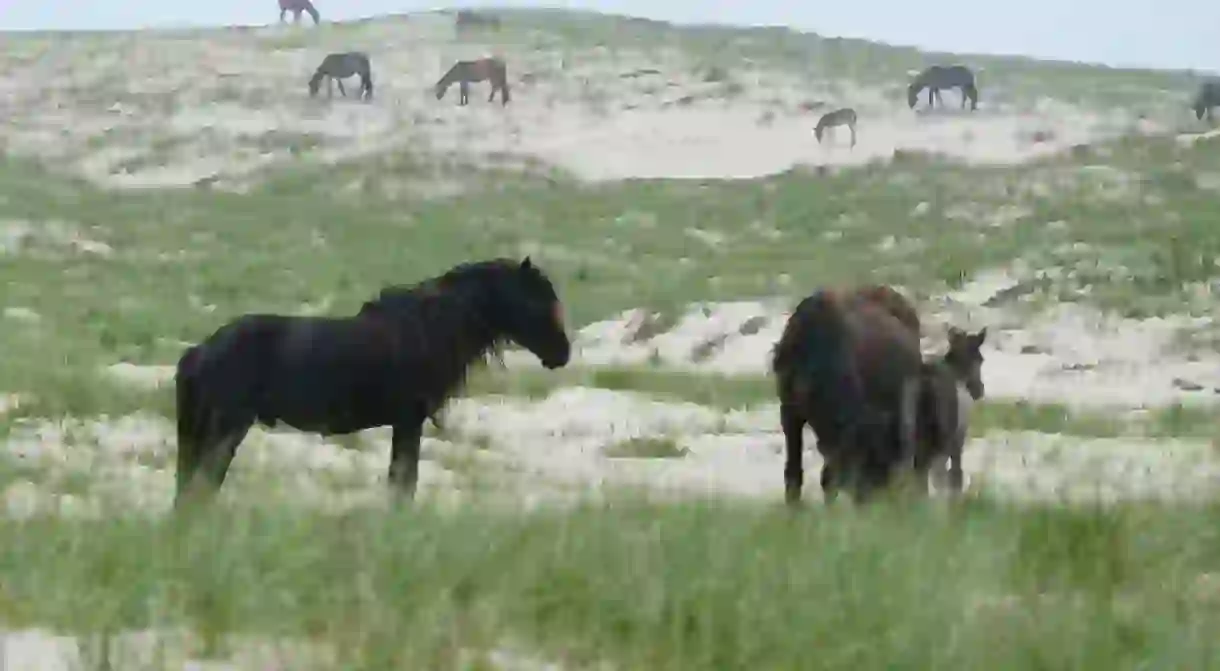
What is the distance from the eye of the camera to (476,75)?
43.1 m

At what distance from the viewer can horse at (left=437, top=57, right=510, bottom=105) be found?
42938mm

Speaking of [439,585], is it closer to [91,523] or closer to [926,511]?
[91,523]

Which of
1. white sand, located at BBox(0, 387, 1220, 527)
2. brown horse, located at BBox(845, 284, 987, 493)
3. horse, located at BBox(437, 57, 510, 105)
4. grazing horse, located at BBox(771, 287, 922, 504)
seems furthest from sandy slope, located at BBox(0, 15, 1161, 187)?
grazing horse, located at BBox(771, 287, 922, 504)

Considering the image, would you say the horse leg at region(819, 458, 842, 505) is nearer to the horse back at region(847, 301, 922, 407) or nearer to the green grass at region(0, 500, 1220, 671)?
the horse back at region(847, 301, 922, 407)

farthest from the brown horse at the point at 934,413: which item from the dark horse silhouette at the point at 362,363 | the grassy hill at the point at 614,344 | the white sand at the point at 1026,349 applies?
the white sand at the point at 1026,349

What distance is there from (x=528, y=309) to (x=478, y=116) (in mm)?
34359

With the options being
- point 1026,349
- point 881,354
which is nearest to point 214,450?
point 881,354

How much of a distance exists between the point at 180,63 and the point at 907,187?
28.2 meters

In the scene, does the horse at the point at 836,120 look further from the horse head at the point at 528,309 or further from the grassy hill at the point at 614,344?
the horse head at the point at 528,309

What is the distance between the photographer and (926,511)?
19.5 feet

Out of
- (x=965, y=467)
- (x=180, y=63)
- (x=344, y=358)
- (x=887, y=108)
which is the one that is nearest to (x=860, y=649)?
(x=344, y=358)

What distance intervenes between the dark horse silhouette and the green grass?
2457 mm

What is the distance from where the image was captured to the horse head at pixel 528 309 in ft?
27.3

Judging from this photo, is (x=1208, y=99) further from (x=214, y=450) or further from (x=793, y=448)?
(x=214, y=450)
